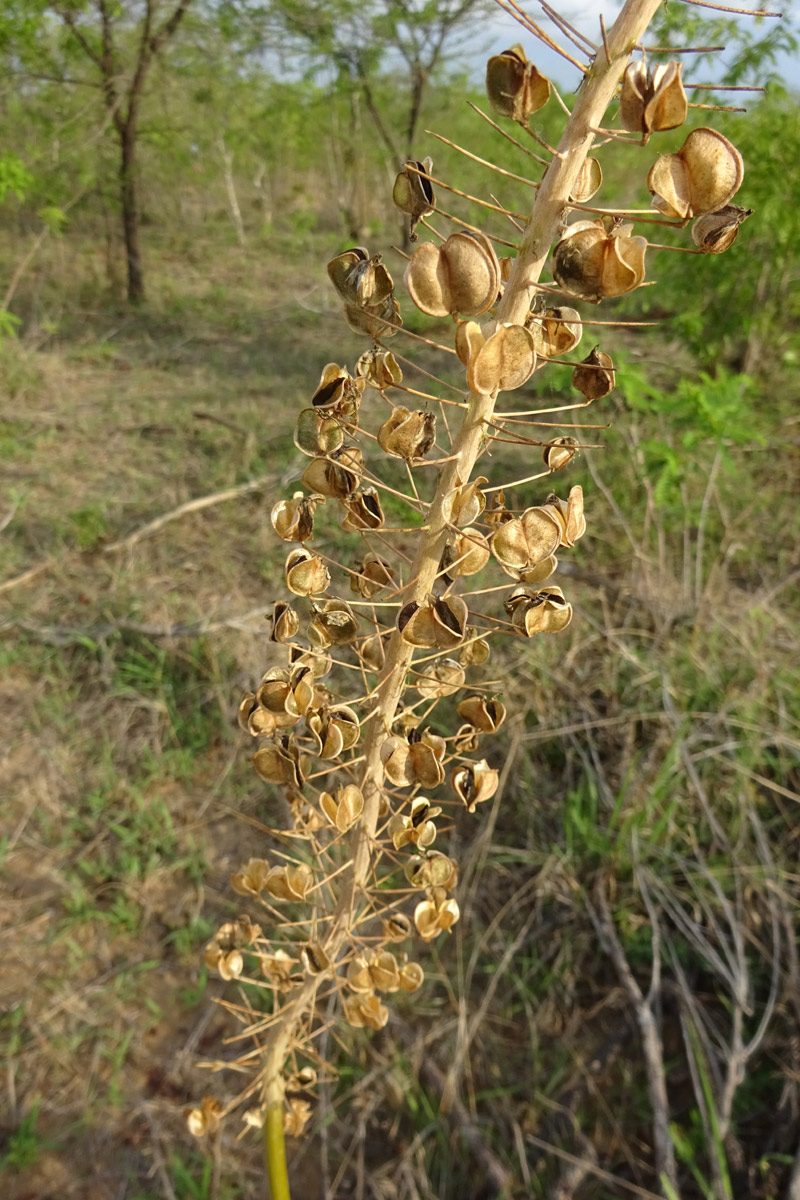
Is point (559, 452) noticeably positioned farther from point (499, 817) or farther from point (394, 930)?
point (499, 817)

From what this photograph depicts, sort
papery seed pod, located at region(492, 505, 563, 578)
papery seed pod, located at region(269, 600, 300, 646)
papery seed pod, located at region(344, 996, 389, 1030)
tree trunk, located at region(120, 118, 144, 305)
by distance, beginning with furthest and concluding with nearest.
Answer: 1. tree trunk, located at region(120, 118, 144, 305)
2. papery seed pod, located at region(344, 996, 389, 1030)
3. papery seed pod, located at region(269, 600, 300, 646)
4. papery seed pod, located at region(492, 505, 563, 578)

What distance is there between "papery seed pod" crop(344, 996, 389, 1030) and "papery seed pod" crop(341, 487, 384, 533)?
57 centimetres

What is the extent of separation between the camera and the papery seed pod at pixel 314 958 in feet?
2.65

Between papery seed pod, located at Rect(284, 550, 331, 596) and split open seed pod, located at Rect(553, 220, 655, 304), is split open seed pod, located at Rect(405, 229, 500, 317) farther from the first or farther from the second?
papery seed pod, located at Rect(284, 550, 331, 596)

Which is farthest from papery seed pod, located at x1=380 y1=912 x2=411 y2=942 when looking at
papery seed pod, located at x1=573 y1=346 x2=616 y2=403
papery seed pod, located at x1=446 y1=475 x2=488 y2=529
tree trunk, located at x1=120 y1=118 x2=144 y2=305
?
tree trunk, located at x1=120 y1=118 x2=144 y2=305

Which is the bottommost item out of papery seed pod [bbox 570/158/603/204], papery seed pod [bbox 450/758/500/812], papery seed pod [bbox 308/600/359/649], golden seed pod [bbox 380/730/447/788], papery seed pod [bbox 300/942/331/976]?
papery seed pod [bbox 300/942/331/976]

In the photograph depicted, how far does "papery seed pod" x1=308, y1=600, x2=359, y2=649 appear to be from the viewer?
659 mm

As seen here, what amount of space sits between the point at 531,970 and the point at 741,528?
2282 mm

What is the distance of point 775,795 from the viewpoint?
2.04 m

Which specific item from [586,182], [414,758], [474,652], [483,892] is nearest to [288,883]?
[414,758]

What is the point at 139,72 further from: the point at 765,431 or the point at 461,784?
the point at 461,784

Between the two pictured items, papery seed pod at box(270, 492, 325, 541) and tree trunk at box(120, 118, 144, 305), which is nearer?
papery seed pod at box(270, 492, 325, 541)

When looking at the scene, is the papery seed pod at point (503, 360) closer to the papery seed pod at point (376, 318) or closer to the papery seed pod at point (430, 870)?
the papery seed pod at point (376, 318)

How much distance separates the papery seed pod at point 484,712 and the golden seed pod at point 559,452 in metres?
0.23
